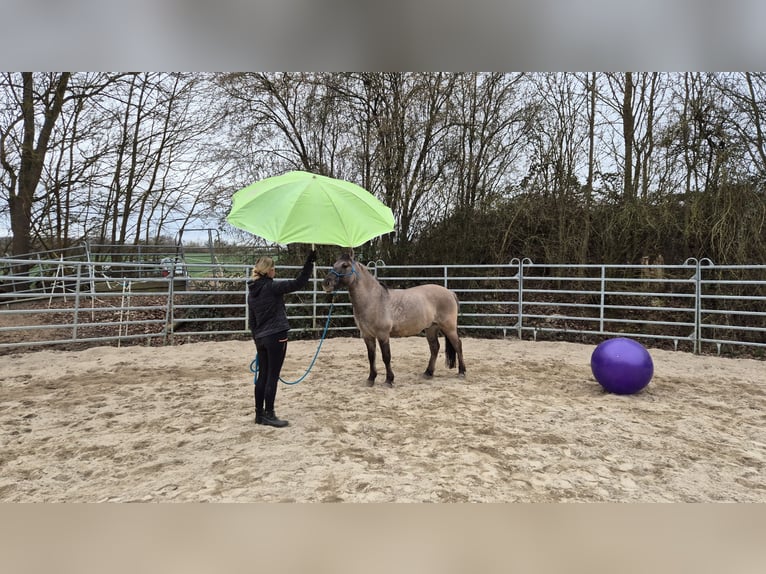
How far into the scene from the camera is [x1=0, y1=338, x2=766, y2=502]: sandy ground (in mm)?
2449

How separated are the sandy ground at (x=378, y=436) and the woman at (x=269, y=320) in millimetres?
391

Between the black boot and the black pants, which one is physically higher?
the black pants

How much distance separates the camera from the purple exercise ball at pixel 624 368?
14.3 ft

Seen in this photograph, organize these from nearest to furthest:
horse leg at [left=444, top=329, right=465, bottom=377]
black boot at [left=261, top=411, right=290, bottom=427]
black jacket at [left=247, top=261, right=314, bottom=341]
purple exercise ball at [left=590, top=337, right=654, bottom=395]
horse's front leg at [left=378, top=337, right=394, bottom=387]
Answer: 1. black jacket at [left=247, top=261, right=314, bottom=341]
2. black boot at [left=261, top=411, right=290, bottom=427]
3. purple exercise ball at [left=590, top=337, right=654, bottom=395]
4. horse's front leg at [left=378, top=337, right=394, bottom=387]
5. horse leg at [left=444, top=329, right=465, bottom=377]

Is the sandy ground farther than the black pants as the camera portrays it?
No

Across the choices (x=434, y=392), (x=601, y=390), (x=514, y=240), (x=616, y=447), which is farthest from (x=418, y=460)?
(x=514, y=240)

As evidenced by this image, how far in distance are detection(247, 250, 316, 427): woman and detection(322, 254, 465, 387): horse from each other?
3.09ft

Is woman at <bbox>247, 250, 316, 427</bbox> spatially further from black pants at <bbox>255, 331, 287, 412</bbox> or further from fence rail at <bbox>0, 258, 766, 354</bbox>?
fence rail at <bbox>0, 258, 766, 354</bbox>

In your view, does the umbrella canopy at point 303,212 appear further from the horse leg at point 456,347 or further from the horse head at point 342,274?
the horse leg at point 456,347

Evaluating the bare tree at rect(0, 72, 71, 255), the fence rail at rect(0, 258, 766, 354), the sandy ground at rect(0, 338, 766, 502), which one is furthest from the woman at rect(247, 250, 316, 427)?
the bare tree at rect(0, 72, 71, 255)

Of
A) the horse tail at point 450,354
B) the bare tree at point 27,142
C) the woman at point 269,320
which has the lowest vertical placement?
the horse tail at point 450,354

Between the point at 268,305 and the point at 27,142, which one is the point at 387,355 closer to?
the point at 268,305

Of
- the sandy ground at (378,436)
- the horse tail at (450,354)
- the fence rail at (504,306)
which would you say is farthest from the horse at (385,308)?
the fence rail at (504,306)

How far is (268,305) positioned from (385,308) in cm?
164
